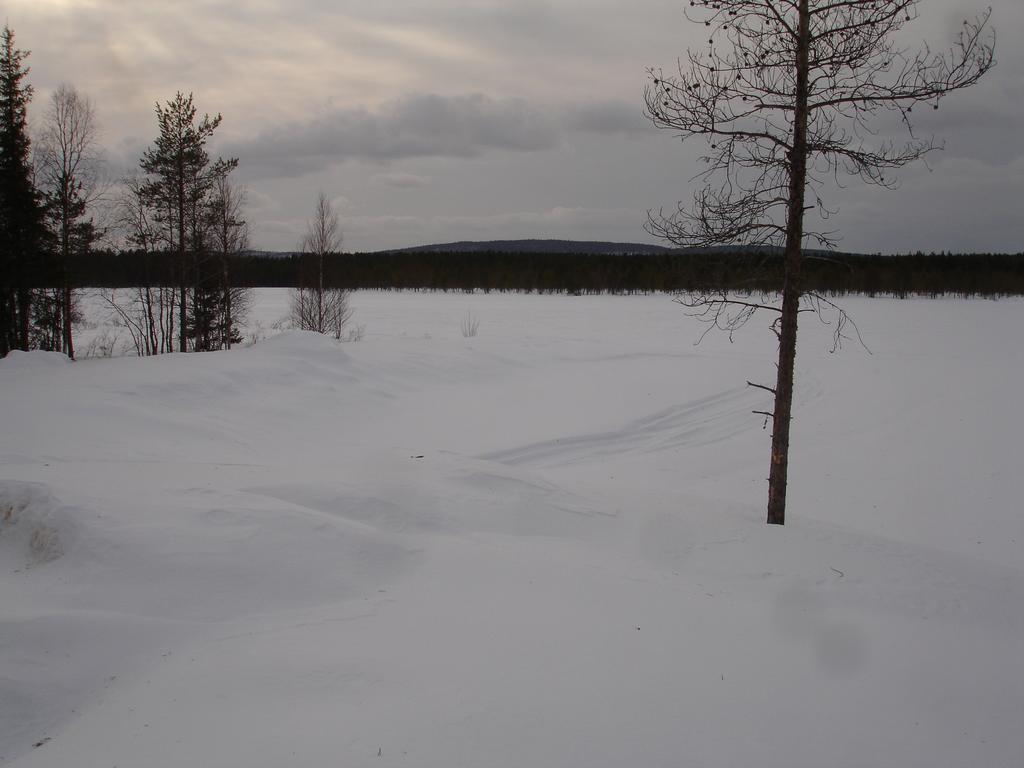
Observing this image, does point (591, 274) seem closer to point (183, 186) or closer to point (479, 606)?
point (183, 186)

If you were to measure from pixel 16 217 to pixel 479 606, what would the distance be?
2414 cm

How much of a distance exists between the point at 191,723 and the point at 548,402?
1461 centimetres

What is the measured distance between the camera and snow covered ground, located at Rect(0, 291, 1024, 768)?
401cm

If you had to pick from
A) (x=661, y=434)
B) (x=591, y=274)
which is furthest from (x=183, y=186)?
(x=591, y=274)

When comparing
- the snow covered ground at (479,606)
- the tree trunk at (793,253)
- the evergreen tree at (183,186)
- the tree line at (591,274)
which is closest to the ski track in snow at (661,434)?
the snow covered ground at (479,606)

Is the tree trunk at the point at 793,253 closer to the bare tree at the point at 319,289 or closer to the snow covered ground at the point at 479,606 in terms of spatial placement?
the snow covered ground at the point at 479,606

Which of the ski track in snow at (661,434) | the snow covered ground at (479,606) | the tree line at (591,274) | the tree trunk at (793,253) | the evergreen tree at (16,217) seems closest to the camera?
the snow covered ground at (479,606)

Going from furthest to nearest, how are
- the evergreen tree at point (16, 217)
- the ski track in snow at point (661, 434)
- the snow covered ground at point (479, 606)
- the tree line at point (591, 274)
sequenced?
the tree line at point (591, 274) < the evergreen tree at point (16, 217) < the ski track in snow at point (661, 434) < the snow covered ground at point (479, 606)

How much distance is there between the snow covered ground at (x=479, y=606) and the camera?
401 cm

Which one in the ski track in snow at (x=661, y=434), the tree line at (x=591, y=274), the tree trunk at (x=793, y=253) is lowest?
the ski track in snow at (x=661, y=434)

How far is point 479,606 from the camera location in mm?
5504

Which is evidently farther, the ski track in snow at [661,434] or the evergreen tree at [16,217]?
the evergreen tree at [16,217]

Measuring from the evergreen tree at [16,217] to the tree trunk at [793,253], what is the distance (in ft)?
78.3

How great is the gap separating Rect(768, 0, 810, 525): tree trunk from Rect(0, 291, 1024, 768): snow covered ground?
1155mm
